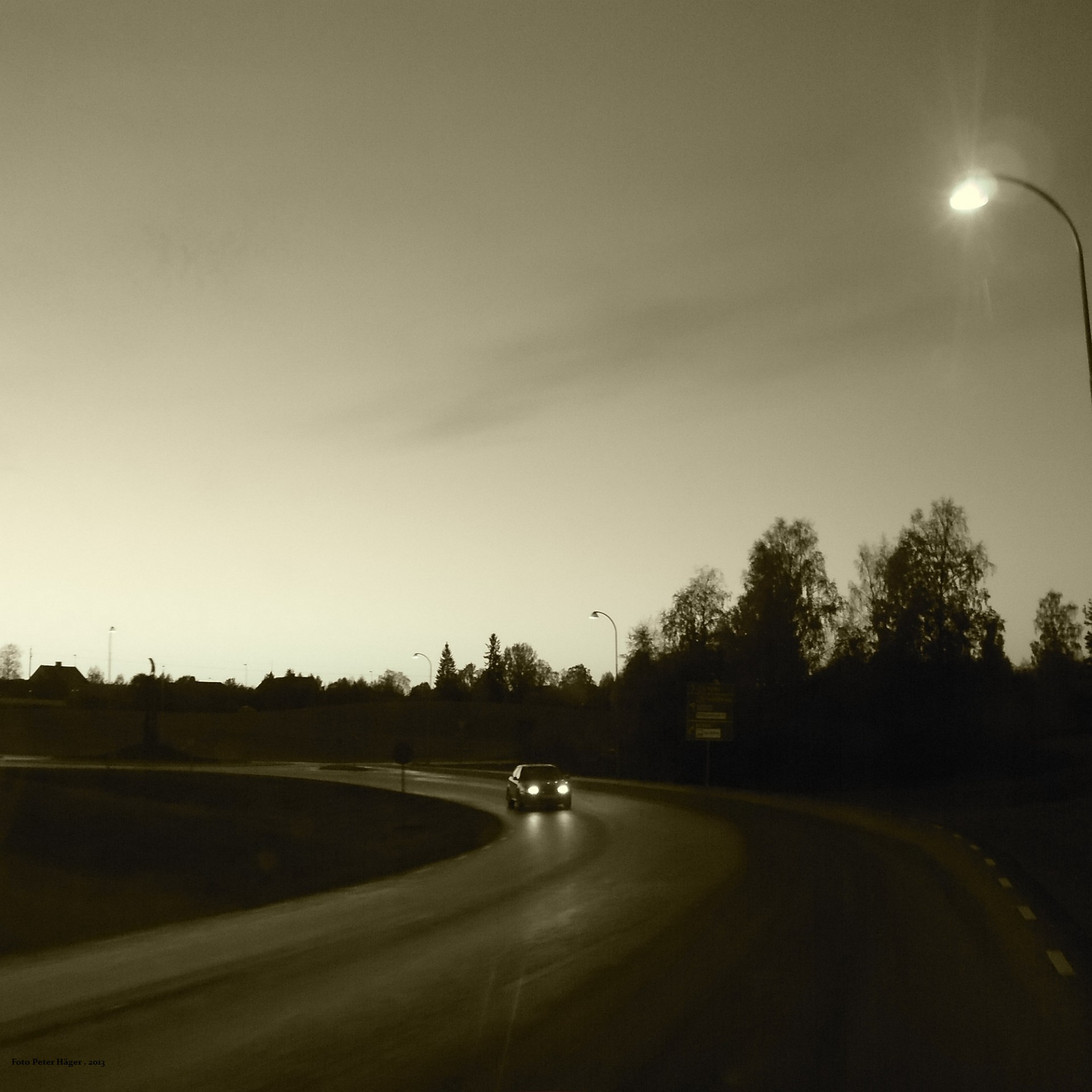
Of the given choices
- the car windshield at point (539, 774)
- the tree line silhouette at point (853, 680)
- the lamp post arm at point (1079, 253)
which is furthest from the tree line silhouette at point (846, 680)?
the lamp post arm at point (1079, 253)

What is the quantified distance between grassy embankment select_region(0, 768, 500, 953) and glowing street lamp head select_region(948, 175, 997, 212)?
47.1ft

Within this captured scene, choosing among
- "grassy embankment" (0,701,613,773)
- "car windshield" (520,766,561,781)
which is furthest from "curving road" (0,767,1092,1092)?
"grassy embankment" (0,701,613,773)

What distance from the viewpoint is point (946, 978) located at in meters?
9.99

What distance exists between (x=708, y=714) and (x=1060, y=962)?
148ft

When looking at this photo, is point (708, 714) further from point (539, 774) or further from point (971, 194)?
point (971, 194)

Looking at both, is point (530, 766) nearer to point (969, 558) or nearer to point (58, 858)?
point (58, 858)

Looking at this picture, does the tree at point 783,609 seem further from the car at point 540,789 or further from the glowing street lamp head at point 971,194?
the glowing street lamp head at point 971,194

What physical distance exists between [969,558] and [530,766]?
142 ft

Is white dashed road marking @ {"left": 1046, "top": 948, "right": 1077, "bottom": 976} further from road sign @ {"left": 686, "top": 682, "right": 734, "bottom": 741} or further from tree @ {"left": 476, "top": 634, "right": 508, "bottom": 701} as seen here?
tree @ {"left": 476, "top": 634, "right": 508, "bottom": 701}

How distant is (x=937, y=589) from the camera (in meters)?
71.3

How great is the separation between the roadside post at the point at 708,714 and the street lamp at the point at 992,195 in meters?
38.9

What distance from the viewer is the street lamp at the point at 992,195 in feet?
49.5

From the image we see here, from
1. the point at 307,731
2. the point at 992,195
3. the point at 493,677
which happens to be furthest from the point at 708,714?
the point at 493,677

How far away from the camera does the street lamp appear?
594 inches
